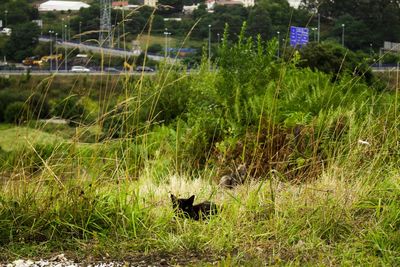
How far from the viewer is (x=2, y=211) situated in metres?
2.94

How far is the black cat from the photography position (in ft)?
10.1

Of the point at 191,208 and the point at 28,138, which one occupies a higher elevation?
the point at 28,138

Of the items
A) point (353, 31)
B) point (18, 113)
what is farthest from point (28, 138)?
point (353, 31)

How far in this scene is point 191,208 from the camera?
3131 millimetres

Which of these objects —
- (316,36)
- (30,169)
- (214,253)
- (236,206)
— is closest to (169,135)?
(30,169)

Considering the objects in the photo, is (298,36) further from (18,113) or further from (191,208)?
(191,208)

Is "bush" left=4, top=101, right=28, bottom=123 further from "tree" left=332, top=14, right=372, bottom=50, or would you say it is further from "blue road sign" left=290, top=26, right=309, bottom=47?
"tree" left=332, top=14, right=372, bottom=50

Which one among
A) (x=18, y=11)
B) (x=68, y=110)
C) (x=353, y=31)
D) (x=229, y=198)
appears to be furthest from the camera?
(x=18, y=11)

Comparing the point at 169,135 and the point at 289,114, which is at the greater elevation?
the point at 289,114

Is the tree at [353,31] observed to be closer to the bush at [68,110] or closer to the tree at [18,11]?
the bush at [68,110]

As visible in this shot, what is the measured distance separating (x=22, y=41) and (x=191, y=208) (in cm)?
3755

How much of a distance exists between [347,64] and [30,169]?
5.24m

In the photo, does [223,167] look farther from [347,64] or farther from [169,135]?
[347,64]

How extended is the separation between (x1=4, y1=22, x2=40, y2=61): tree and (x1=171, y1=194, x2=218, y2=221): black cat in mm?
32984
